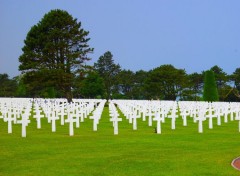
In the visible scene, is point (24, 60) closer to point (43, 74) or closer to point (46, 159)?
point (43, 74)

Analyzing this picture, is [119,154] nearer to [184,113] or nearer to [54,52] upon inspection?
[184,113]

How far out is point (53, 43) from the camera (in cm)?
5512

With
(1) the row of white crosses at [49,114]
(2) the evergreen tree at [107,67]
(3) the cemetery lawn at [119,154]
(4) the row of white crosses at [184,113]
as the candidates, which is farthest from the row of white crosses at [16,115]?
(2) the evergreen tree at [107,67]

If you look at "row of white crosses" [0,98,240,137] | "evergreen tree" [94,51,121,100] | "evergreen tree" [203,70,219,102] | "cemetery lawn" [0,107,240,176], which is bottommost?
"cemetery lawn" [0,107,240,176]

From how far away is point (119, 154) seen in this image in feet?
42.3

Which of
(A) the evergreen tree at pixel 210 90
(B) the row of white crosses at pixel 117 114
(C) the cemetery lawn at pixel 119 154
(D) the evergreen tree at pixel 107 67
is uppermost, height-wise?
(D) the evergreen tree at pixel 107 67

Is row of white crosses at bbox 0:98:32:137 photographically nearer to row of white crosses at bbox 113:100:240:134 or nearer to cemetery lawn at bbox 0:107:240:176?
cemetery lawn at bbox 0:107:240:176

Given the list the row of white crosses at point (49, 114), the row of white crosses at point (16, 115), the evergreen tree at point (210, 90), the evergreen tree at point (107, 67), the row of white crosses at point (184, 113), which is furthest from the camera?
the evergreen tree at point (107, 67)

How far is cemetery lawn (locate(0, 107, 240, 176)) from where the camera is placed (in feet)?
34.6

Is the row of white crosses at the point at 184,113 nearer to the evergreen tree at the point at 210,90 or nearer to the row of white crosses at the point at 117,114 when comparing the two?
the row of white crosses at the point at 117,114

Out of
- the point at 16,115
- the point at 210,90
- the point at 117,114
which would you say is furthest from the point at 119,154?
the point at 210,90

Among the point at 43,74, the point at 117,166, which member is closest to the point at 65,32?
the point at 43,74

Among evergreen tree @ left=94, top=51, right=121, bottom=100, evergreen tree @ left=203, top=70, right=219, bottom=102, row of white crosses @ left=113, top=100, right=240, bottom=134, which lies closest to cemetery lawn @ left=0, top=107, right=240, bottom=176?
row of white crosses @ left=113, top=100, right=240, bottom=134

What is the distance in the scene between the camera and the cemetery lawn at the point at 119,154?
34.6 ft
